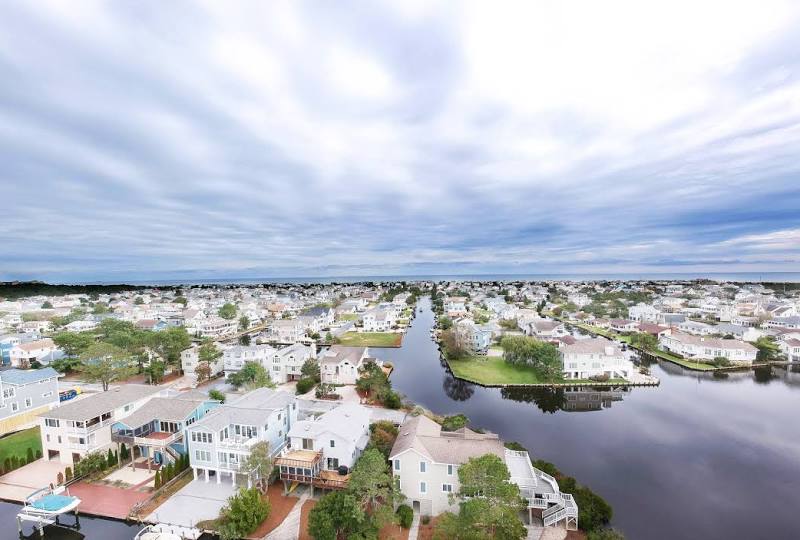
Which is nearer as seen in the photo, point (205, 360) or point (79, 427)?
point (79, 427)

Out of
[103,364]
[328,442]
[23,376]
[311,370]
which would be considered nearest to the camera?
[328,442]

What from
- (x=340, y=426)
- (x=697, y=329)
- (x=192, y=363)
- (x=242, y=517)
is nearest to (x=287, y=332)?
(x=192, y=363)

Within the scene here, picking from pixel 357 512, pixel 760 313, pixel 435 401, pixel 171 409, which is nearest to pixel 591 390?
pixel 435 401

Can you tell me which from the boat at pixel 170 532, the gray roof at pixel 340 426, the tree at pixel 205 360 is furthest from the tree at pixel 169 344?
the boat at pixel 170 532

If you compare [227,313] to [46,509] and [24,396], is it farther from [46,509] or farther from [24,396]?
[46,509]

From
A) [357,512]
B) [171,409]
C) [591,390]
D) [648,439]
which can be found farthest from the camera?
[591,390]

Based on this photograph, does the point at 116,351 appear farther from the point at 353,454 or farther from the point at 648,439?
the point at 648,439

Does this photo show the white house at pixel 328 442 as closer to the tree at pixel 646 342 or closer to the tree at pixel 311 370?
the tree at pixel 311 370
